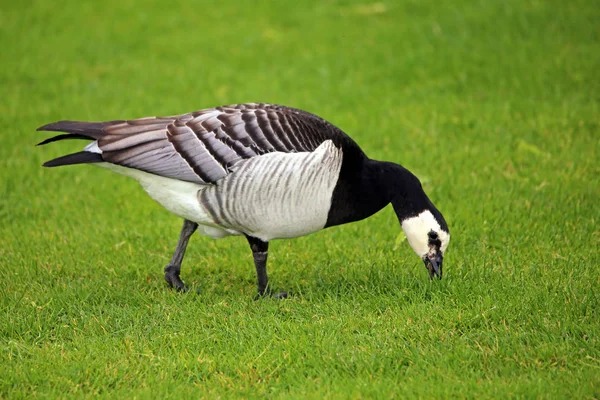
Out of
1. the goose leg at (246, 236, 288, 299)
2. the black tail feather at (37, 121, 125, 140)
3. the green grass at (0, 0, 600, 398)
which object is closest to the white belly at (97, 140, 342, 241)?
the goose leg at (246, 236, 288, 299)

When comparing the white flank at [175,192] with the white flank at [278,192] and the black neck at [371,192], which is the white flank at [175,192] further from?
the black neck at [371,192]

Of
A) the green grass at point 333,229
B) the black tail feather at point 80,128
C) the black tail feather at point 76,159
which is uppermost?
the black tail feather at point 80,128

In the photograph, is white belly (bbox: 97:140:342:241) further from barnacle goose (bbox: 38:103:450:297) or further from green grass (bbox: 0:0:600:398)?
green grass (bbox: 0:0:600:398)

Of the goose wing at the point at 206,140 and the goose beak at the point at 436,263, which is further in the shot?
the goose beak at the point at 436,263

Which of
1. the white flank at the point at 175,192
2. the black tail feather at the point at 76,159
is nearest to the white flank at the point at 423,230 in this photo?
the white flank at the point at 175,192

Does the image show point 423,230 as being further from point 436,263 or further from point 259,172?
point 259,172

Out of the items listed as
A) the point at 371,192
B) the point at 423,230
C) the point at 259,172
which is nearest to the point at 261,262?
the point at 259,172

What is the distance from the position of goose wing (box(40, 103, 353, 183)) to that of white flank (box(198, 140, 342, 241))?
8 centimetres

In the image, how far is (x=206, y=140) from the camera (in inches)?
256

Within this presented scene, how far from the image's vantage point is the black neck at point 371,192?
6559 millimetres

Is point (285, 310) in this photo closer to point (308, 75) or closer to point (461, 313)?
point (461, 313)

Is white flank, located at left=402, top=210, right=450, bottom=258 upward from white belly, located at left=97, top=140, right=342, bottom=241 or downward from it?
downward

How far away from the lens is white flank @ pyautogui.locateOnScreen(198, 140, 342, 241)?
6266mm

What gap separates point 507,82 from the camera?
11.5 metres
